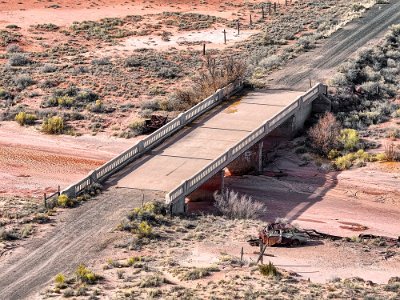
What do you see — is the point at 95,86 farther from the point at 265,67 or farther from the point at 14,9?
the point at 14,9

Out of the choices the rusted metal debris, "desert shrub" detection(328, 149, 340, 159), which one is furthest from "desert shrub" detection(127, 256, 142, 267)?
"desert shrub" detection(328, 149, 340, 159)

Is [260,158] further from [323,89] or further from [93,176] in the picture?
[93,176]

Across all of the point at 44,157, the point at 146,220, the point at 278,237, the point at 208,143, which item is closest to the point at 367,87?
the point at 208,143

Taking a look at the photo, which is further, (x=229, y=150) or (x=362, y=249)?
(x=229, y=150)

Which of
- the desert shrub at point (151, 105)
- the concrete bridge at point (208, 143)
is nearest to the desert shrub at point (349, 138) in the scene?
the concrete bridge at point (208, 143)

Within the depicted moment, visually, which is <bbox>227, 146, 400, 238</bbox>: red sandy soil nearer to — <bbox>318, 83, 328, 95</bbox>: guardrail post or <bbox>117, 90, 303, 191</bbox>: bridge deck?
<bbox>117, 90, 303, 191</bbox>: bridge deck

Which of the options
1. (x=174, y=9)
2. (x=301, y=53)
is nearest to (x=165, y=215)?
(x=301, y=53)
